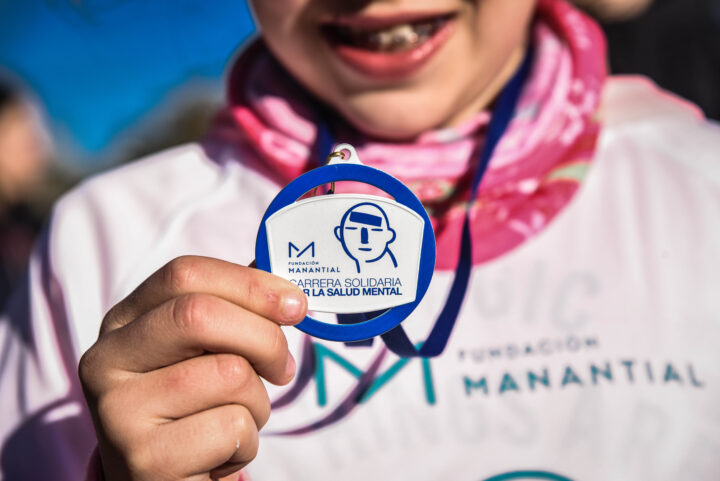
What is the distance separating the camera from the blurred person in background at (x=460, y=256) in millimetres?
712

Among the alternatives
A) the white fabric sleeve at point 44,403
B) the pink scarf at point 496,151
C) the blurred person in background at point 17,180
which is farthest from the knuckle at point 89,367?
the blurred person in background at point 17,180

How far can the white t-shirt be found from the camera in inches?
27.8

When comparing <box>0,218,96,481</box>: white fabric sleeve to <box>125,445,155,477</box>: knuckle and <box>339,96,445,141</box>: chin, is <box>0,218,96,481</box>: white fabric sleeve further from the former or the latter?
<box>339,96,445,141</box>: chin

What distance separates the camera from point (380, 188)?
54cm

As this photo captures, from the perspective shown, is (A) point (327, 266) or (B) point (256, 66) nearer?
(A) point (327, 266)

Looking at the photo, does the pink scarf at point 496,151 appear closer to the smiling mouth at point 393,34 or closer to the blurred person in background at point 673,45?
the smiling mouth at point 393,34

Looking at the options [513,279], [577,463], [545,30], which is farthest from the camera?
[545,30]

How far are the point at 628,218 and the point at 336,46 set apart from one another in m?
0.44

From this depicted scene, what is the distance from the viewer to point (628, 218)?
0.83m

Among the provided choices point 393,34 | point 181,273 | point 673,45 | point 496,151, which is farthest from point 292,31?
point 673,45

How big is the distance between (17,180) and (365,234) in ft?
10.5

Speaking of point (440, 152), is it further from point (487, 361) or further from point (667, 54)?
point (667, 54)

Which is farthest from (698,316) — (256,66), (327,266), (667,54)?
(667,54)

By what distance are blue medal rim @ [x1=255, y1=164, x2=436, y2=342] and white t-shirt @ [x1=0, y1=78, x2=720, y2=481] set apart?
21cm
